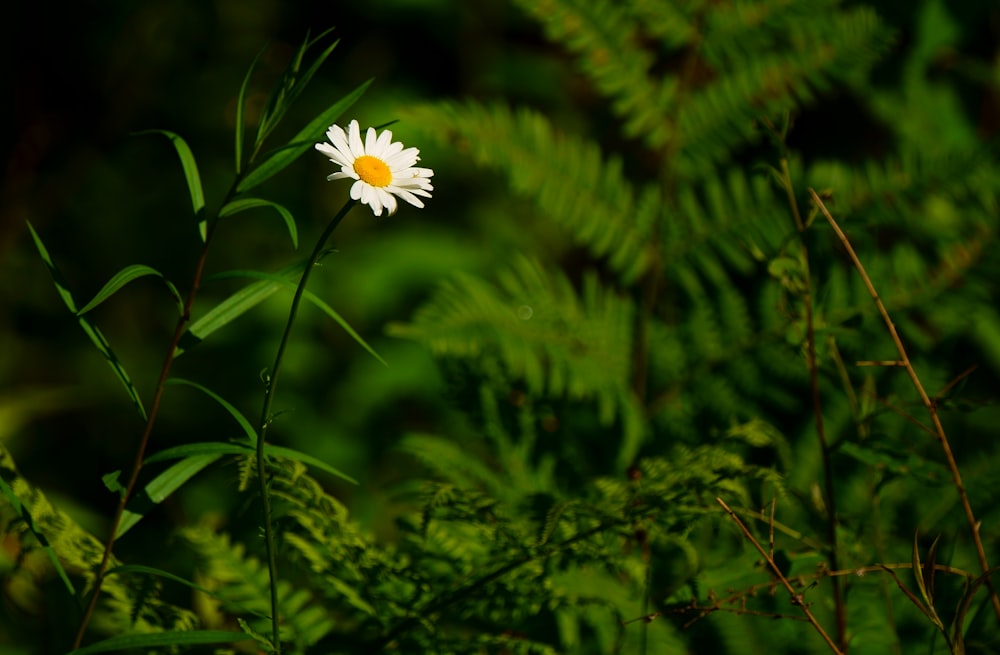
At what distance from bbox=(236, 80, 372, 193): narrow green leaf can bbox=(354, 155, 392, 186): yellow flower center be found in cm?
8

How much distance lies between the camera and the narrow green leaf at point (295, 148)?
800mm

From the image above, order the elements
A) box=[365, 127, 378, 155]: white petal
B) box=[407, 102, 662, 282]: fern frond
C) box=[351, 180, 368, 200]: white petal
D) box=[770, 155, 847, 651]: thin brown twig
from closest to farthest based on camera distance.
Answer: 1. box=[351, 180, 368, 200]: white petal
2. box=[365, 127, 378, 155]: white petal
3. box=[770, 155, 847, 651]: thin brown twig
4. box=[407, 102, 662, 282]: fern frond

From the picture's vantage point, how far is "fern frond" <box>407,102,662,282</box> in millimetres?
1537

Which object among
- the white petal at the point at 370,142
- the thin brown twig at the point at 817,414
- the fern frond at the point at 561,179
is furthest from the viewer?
the fern frond at the point at 561,179

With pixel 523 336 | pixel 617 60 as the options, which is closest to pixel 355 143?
pixel 523 336

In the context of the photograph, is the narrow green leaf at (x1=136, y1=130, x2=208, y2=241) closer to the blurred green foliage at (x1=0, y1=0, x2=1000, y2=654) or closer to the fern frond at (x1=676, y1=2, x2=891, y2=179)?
the blurred green foliage at (x1=0, y1=0, x2=1000, y2=654)

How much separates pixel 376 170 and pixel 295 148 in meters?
0.13

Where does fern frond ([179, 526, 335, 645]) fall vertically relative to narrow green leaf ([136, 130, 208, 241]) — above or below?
below

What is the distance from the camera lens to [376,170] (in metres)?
0.73

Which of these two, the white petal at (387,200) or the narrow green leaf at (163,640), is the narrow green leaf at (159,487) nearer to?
the narrow green leaf at (163,640)

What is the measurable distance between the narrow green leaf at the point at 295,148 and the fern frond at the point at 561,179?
2.26ft

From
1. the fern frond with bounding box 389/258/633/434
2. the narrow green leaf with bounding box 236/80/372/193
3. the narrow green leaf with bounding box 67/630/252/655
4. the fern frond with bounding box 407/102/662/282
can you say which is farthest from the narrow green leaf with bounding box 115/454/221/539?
the fern frond with bounding box 407/102/662/282

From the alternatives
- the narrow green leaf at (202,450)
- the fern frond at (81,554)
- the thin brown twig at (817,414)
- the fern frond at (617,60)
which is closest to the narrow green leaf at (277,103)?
the narrow green leaf at (202,450)

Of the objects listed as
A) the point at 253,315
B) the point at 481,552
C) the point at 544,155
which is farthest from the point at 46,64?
the point at 481,552
